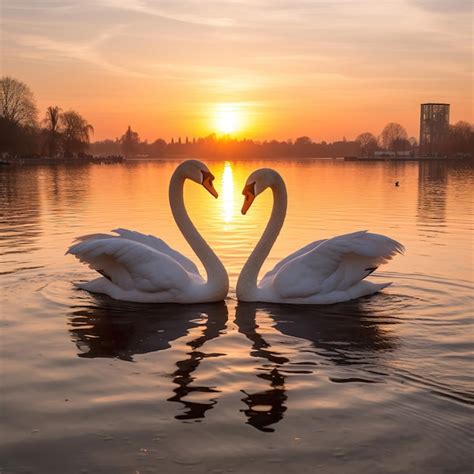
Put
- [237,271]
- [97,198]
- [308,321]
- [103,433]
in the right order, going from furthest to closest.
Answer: [97,198] < [237,271] < [308,321] < [103,433]

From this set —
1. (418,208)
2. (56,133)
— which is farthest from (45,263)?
(56,133)

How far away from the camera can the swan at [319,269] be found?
801 centimetres

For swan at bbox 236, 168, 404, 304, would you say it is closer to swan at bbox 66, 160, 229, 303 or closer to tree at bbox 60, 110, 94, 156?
swan at bbox 66, 160, 229, 303

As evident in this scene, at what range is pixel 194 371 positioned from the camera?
19.2 feet

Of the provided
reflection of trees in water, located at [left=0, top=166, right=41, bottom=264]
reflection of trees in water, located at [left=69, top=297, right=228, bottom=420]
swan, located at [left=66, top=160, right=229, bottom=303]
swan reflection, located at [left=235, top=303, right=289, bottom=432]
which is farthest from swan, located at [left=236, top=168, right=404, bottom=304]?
reflection of trees in water, located at [left=0, top=166, right=41, bottom=264]

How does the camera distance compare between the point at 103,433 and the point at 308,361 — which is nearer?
the point at 103,433

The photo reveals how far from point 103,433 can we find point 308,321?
3.52 meters

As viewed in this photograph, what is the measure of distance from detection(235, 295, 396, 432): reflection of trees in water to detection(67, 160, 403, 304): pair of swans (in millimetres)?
207

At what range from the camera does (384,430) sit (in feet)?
15.0

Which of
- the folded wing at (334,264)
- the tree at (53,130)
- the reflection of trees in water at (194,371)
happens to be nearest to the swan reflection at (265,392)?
the reflection of trees in water at (194,371)

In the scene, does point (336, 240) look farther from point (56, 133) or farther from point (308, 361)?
point (56, 133)

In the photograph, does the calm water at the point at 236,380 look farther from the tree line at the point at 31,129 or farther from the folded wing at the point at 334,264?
the tree line at the point at 31,129

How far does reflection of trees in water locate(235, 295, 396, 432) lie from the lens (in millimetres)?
5086

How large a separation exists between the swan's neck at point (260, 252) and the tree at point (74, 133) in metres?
115
